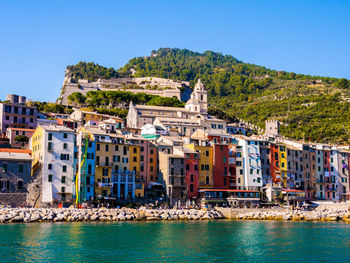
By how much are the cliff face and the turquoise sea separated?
3064 inches

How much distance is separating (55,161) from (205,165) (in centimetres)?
2122

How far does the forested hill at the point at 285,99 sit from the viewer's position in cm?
10762

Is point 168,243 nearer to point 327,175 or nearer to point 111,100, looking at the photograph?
point 327,175

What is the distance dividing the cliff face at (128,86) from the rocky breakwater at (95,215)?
2650 inches

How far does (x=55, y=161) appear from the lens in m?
58.2

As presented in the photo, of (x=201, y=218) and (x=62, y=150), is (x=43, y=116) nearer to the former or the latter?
(x=62, y=150)

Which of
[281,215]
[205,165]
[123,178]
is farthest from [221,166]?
[123,178]

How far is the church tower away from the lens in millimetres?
107125

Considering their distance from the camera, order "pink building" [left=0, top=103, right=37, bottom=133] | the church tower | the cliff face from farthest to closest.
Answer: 1. the cliff face
2. the church tower
3. "pink building" [left=0, top=103, right=37, bottom=133]

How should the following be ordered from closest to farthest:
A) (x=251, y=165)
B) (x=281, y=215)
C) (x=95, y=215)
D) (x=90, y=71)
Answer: (x=95, y=215), (x=281, y=215), (x=251, y=165), (x=90, y=71)

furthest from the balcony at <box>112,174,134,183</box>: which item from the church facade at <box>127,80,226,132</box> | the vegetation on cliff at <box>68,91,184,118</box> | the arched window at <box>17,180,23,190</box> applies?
the vegetation on cliff at <box>68,91,184,118</box>

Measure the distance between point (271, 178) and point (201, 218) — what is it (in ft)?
66.0

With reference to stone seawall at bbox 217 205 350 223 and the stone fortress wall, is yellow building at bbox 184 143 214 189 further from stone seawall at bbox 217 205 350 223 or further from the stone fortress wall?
the stone fortress wall

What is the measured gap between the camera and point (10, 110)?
77.7 meters
